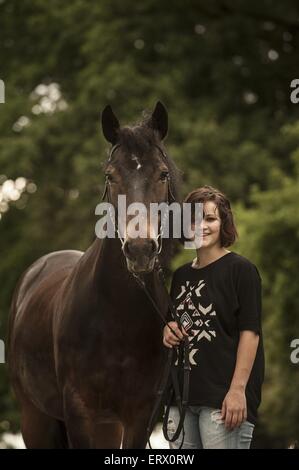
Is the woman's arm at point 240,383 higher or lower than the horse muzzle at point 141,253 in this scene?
lower

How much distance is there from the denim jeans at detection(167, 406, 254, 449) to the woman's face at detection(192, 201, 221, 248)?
2.71ft

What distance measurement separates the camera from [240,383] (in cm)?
472

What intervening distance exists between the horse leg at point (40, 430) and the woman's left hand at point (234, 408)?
112 inches

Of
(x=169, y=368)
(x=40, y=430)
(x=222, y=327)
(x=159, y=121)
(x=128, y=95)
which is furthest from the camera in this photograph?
(x=128, y=95)

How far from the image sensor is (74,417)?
577cm

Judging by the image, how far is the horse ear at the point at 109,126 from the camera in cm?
561

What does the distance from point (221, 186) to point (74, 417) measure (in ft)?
43.3

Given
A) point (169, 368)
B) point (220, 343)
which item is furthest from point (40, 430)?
point (220, 343)

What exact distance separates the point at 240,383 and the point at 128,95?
15.3 m

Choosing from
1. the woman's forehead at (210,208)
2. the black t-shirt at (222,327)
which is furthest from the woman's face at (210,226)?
the black t-shirt at (222,327)

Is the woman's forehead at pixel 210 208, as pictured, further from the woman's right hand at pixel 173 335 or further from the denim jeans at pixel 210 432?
the denim jeans at pixel 210 432

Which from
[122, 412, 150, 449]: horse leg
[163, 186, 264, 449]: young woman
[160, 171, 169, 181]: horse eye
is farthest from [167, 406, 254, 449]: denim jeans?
[160, 171, 169, 181]: horse eye

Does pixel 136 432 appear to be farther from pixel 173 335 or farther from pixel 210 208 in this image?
pixel 210 208

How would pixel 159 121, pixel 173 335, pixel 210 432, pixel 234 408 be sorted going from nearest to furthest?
pixel 234 408 < pixel 210 432 < pixel 173 335 < pixel 159 121
